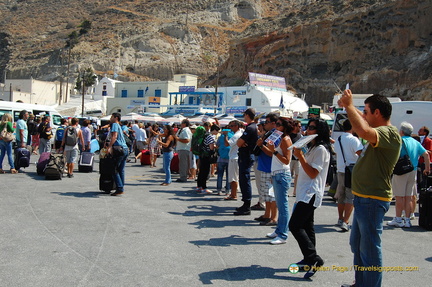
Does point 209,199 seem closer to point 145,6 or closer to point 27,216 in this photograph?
point 27,216

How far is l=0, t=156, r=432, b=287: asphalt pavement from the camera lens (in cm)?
438

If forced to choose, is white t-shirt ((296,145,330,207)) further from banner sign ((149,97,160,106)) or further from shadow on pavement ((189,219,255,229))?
banner sign ((149,97,160,106))

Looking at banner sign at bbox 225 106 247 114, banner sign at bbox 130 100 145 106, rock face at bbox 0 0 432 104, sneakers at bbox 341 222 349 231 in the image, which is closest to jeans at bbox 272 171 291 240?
sneakers at bbox 341 222 349 231

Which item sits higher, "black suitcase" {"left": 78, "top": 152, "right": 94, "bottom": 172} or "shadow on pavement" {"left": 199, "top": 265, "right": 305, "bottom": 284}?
"black suitcase" {"left": 78, "top": 152, "right": 94, "bottom": 172}

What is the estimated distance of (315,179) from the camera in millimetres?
4777

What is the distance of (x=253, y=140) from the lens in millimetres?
7703

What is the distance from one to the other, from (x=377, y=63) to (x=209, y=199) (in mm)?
55541

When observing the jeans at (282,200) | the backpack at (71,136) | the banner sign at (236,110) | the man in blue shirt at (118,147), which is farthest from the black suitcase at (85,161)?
the banner sign at (236,110)

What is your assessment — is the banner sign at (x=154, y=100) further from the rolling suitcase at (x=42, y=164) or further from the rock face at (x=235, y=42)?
the rolling suitcase at (x=42, y=164)

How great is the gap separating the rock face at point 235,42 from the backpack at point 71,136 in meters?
41.3

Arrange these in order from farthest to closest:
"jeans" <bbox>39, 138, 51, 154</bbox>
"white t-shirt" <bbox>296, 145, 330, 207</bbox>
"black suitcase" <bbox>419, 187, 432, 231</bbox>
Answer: "jeans" <bbox>39, 138, 51, 154</bbox>, "black suitcase" <bbox>419, 187, 432, 231</bbox>, "white t-shirt" <bbox>296, 145, 330, 207</bbox>

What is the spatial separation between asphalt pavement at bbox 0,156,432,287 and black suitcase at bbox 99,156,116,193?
12.2 inches

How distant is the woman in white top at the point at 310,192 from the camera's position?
4617 millimetres

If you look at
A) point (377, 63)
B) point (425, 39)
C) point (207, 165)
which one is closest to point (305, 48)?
point (377, 63)
